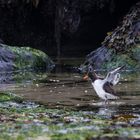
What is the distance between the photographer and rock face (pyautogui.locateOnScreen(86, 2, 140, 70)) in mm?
20452

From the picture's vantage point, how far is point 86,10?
28.9 meters

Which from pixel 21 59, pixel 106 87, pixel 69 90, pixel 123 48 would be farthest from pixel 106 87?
pixel 21 59

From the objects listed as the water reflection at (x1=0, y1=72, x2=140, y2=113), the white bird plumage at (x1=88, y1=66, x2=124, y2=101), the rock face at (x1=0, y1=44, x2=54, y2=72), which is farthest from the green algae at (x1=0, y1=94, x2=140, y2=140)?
the rock face at (x1=0, y1=44, x2=54, y2=72)

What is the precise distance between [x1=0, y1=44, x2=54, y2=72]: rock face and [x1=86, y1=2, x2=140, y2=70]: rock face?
1.87m

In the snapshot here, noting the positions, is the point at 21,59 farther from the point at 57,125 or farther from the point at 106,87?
the point at 57,125

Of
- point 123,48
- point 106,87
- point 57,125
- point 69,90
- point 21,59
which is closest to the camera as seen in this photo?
point 57,125

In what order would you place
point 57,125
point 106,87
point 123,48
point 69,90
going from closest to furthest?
1. point 57,125
2. point 106,87
3. point 69,90
4. point 123,48

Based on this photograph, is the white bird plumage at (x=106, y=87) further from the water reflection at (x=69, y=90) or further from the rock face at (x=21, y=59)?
the rock face at (x=21, y=59)

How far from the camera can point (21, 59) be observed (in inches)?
846

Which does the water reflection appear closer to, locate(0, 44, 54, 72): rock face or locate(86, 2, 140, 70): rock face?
locate(86, 2, 140, 70): rock face

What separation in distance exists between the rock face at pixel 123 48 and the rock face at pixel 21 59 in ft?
6.13

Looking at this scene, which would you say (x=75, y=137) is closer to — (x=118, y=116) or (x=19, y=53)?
(x=118, y=116)

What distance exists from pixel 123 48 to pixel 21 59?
13.2ft

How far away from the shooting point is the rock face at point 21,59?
20964mm
